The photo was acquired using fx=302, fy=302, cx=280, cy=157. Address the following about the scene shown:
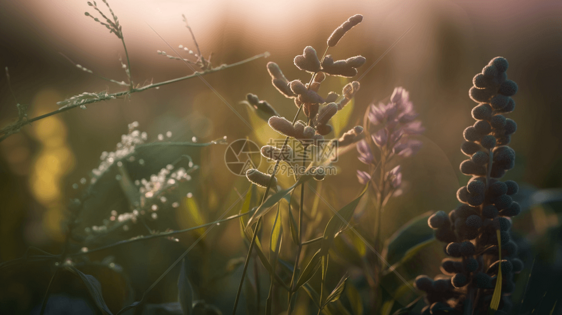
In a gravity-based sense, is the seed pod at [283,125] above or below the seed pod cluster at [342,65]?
below

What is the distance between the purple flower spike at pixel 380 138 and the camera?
1.64ft

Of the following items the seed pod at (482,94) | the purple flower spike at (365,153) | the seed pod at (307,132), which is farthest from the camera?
the purple flower spike at (365,153)

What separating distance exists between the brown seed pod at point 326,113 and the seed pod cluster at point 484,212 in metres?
0.21

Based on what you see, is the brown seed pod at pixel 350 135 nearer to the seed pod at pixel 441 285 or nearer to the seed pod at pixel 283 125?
the seed pod at pixel 283 125

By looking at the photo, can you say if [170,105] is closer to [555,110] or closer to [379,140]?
[379,140]

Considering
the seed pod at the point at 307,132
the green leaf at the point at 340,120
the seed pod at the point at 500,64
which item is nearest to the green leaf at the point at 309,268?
the seed pod at the point at 307,132

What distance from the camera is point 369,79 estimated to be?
95 centimetres

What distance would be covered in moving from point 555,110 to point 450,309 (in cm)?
93

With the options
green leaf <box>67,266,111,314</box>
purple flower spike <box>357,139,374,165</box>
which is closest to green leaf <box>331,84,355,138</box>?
purple flower spike <box>357,139,374,165</box>

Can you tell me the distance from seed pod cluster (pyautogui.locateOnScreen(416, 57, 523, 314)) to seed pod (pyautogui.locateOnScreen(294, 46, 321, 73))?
231mm

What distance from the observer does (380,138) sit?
50cm

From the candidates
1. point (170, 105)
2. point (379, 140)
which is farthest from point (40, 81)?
point (379, 140)

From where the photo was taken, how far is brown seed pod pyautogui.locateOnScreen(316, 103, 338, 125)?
325 millimetres

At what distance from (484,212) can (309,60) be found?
31 cm
